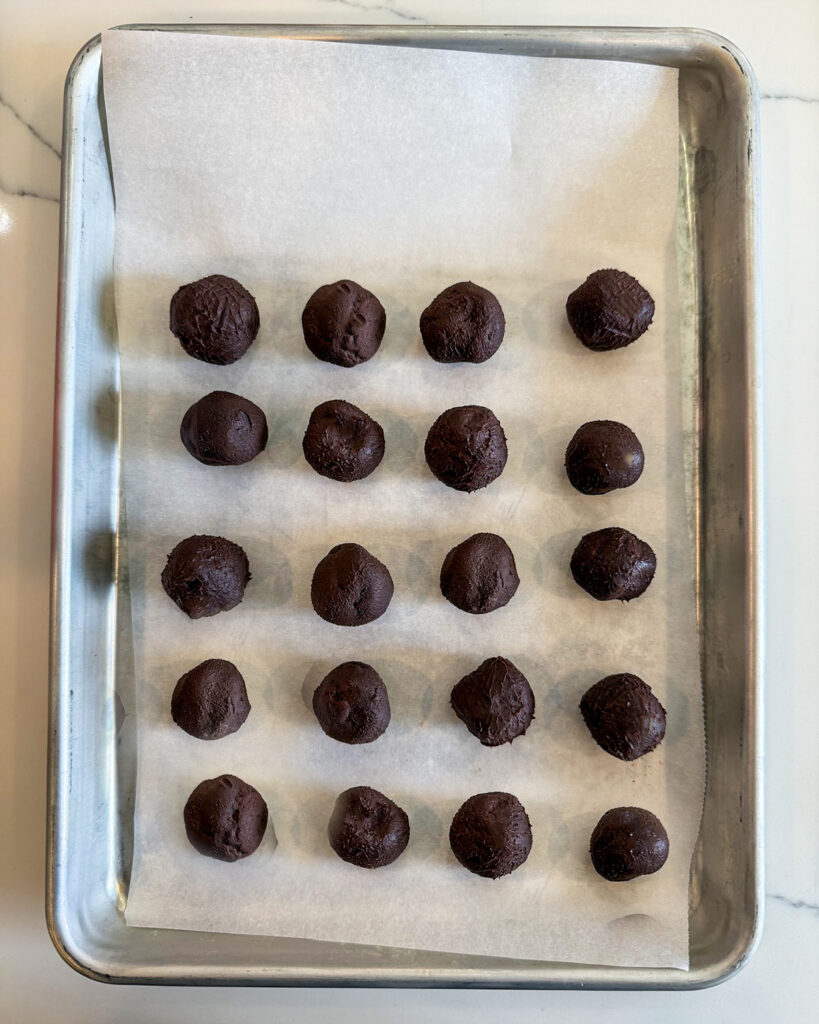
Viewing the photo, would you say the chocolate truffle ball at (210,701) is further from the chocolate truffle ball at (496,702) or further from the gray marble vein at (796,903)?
the gray marble vein at (796,903)

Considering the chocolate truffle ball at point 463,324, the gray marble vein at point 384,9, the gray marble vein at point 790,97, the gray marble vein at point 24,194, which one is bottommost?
the chocolate truffle ball at point 463,324

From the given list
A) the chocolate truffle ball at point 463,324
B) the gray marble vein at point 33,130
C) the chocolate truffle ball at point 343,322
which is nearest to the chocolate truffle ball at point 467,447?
the chocolate truffle ball at point 463,324

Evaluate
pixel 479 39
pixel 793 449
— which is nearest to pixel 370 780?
pixel 793 449

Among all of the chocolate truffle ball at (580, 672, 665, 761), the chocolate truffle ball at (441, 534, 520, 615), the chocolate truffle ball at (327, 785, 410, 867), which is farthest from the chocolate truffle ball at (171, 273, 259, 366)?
the chocolate truffle ball at (580, 672, 665, 761)

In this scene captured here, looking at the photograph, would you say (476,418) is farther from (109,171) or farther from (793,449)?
(109,171)

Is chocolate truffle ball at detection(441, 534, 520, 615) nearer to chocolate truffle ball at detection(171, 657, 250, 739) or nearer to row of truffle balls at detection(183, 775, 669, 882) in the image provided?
row of truffle balls at detection(183, 775, 669, 882)

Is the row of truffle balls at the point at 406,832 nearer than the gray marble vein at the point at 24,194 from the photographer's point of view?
Yes

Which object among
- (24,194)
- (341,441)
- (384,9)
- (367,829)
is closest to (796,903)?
(367,829)

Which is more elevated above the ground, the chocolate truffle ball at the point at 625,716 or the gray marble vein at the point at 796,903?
the chocolate truffle ball at the point at 625,716
